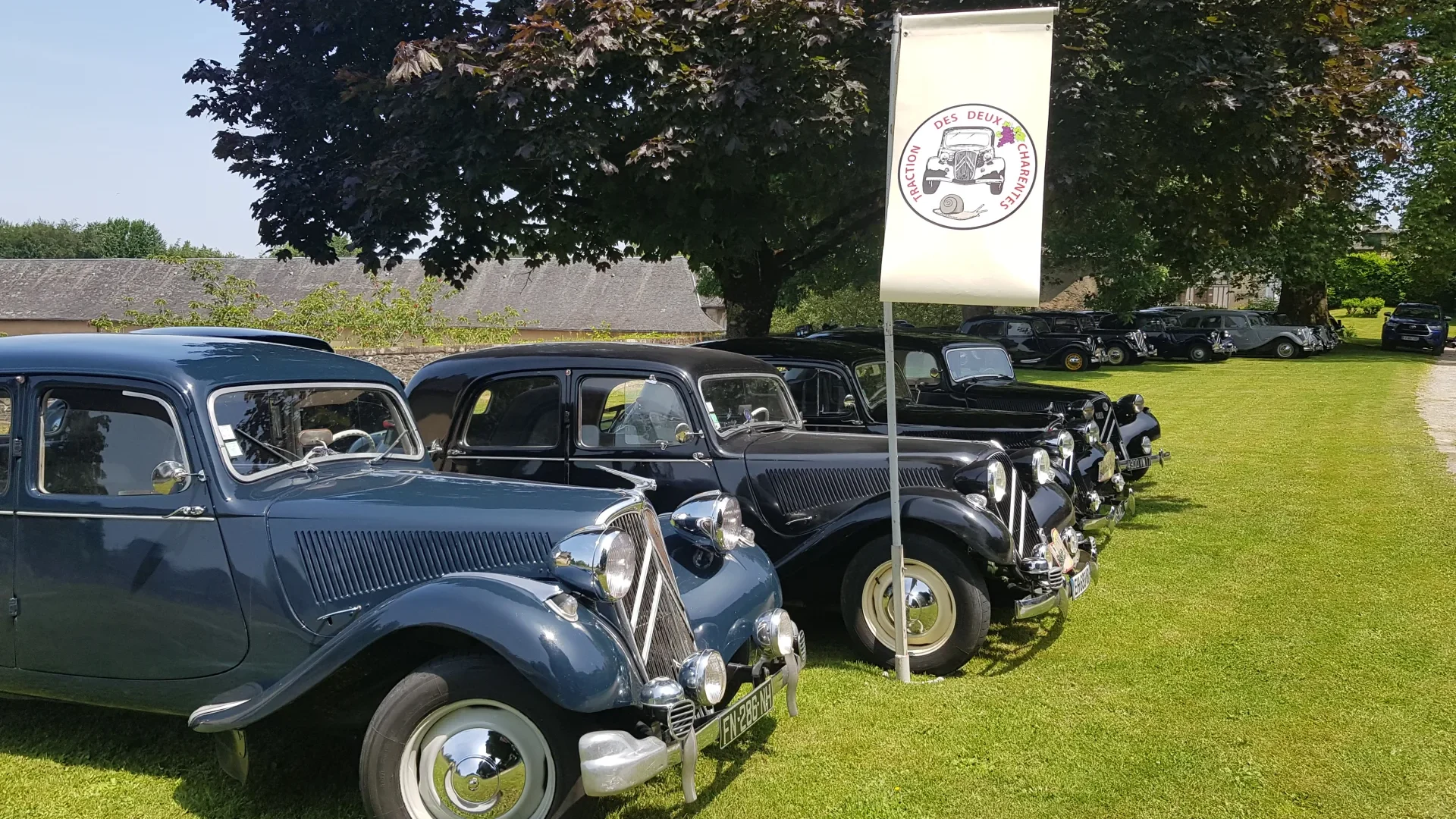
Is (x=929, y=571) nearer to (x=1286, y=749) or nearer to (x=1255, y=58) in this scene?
(x=1286, y=749)

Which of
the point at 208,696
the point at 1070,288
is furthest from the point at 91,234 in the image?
the point at 208,696

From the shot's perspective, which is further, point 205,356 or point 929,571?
point 929,571

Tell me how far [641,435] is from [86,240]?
305 ft

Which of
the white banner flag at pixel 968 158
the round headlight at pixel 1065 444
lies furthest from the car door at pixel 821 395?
the white banner flag at pixel 968 158

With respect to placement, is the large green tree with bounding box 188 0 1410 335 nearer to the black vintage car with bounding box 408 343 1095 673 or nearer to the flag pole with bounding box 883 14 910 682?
the black vintage car with bounding box 408 343 1095 673

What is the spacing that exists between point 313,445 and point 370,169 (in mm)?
5052

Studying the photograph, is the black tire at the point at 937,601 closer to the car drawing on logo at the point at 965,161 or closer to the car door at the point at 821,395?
the car drawing on logo at the point at 965,161

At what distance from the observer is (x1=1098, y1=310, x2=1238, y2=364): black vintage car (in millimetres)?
32094

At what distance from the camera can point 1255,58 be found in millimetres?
8695

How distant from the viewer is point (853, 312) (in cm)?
3712

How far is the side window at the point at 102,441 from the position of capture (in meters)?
3.99

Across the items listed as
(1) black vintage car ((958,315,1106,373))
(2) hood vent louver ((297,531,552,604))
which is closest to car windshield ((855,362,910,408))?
(2) hood vent louver ((297,531,552,604))

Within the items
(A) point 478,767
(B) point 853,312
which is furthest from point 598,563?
(B) point 853,312

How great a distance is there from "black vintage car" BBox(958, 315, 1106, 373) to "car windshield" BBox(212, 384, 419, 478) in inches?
986
